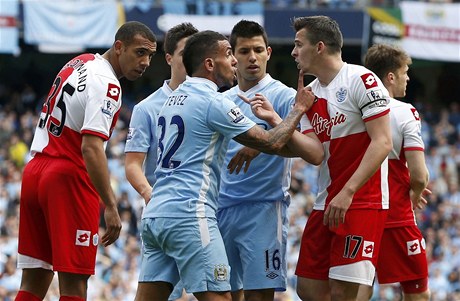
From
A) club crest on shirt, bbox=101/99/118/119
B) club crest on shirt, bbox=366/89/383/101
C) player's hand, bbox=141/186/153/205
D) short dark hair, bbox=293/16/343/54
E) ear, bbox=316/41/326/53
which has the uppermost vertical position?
short dark hair, bbox=293/16/343/54

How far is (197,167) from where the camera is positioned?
7.61 metres

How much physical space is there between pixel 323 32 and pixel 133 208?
13.8 m

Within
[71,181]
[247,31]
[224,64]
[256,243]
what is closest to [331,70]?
[224,64]

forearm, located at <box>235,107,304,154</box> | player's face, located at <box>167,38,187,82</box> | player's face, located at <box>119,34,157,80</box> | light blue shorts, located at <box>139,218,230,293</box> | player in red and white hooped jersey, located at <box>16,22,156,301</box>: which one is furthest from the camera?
player's face, located at <box>167,38,187,82</box>

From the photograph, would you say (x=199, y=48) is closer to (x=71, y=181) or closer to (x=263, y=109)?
(x=263, y=109)

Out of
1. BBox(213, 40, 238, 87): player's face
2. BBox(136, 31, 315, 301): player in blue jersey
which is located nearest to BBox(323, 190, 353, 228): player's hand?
BBox(136, 31, 315, 301): player in blue jersey

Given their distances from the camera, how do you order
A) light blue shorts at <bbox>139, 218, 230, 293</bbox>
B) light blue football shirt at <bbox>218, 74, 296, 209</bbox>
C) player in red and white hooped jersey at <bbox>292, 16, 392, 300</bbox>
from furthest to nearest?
light blue football shirt at <bbox>218, 74, 296, 209</bbox>, player in red and white hooped jersey at <bbox>292, 16, 392, 300</bbox>, light blue shorts at <bbox>139, 218, 230, 293</bbox>

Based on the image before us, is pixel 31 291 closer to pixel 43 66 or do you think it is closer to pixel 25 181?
pixel 25 181

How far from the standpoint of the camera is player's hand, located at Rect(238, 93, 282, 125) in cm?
792

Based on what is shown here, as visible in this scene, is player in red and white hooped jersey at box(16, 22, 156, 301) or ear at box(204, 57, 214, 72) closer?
ear at box(204, 57, 214, 72)

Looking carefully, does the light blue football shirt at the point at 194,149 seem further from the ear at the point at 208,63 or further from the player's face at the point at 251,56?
the player's face at the point at 251,56

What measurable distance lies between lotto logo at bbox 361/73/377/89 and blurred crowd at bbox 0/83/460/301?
30.4 ft

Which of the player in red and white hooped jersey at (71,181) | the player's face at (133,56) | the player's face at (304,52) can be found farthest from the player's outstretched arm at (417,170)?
the player in red and white hooped jersey at (71,181)

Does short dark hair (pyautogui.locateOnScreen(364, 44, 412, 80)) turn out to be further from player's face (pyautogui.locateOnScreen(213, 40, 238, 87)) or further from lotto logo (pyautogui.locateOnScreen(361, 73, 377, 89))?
player's face (pyautogui.locateOnScreen(213, 40, 238, 87))
